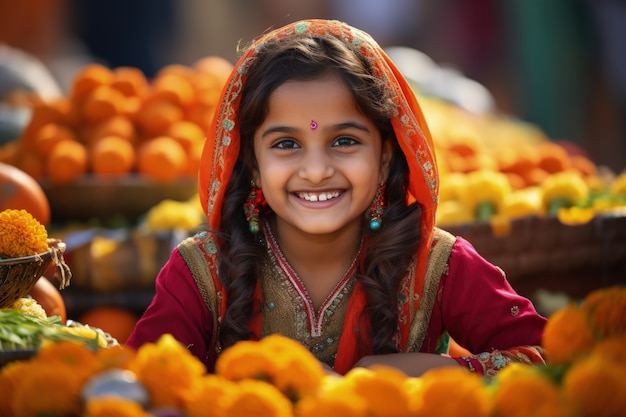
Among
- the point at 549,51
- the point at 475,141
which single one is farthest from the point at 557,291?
the point at 549,51

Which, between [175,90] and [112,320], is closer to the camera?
[112,320]

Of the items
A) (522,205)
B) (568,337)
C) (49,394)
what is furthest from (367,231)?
(522,205)

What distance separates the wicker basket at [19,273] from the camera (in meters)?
2.34

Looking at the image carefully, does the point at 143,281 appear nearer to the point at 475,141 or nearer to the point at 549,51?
the point at 475,141

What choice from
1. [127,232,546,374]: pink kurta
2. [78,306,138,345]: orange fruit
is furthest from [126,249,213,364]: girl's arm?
[78,306,138,345]: orange fruit

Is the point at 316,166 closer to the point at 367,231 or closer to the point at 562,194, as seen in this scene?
the point at 367,231

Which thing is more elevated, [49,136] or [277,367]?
[277,367]

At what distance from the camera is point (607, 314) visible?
1697mm

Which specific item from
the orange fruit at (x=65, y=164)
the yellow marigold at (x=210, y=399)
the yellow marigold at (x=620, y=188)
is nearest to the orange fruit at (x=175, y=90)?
the orange fruit at (x=65, y=164)

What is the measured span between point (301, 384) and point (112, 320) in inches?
105

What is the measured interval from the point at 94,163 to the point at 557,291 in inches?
93.3

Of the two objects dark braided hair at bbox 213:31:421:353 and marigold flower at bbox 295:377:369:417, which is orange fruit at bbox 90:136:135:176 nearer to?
dark braided hair at bbox 213:31:421:353

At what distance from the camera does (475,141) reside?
5.65 m

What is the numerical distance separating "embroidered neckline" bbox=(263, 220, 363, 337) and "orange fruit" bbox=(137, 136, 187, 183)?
2143mm
